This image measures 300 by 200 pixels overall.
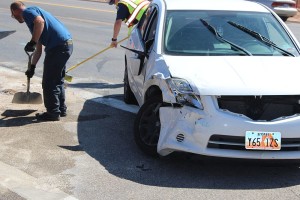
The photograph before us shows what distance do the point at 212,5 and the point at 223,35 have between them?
25.6 inches

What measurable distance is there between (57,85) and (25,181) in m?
2.26

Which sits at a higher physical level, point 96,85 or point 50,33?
point 50,33

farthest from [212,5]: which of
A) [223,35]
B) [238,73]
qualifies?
[238,73]

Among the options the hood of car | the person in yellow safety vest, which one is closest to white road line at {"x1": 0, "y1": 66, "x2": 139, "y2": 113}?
the person in yellow safety vest

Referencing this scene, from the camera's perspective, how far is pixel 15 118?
6742 mm

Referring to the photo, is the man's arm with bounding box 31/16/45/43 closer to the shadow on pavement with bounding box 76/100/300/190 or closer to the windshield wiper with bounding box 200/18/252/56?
the shadow on pavement with bounding box 76/100/300/190

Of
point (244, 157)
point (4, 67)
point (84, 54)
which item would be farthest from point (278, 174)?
point (84, 54)

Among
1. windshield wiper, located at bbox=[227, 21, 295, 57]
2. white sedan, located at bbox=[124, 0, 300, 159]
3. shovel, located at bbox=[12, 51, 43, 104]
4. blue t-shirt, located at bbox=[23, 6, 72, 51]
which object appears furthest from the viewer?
shovel, located at bbox=[12, 51, 43, 104]

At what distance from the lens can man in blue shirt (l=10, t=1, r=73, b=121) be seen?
21.1 feet

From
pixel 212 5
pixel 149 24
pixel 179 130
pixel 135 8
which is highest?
pixel 212 5

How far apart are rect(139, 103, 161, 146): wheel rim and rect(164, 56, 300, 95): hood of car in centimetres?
47

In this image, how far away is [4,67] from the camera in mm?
A: 10359

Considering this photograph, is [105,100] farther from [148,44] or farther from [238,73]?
[238,73]

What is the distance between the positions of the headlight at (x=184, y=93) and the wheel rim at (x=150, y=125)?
15.1 inches
